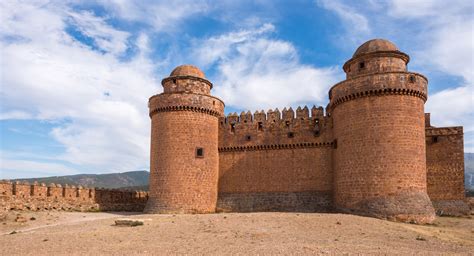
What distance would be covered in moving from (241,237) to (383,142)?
10.2m

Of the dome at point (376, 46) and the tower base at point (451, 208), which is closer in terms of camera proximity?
the dome at point (376, 46)

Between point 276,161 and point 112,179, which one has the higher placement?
point 276,161

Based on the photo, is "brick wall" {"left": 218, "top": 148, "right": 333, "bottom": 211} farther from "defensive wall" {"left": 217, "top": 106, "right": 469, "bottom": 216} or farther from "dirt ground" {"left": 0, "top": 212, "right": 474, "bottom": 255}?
"dirt ground" {"left": 0, "top": 212, "right": 474, "bottom": 255}

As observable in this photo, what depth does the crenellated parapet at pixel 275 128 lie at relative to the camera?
25.0 meters

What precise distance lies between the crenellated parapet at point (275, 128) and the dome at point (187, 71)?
3.34 metres

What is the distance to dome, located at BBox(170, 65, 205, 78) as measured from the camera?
26703 mm

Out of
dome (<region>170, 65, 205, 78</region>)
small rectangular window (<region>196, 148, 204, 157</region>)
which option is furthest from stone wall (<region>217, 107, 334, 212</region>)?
dome (<region>170, 65, 205, 78</region>)

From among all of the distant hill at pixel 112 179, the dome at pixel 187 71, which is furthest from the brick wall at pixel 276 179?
the distant hill at pixel 112 179

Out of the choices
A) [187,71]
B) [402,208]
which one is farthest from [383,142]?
[187,71]

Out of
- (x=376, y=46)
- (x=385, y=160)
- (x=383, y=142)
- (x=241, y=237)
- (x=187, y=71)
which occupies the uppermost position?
(x=376, y=46)

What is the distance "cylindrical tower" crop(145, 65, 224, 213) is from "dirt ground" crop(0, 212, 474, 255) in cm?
509

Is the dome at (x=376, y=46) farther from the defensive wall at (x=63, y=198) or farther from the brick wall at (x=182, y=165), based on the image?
the defensive wall at (x=63, y=198)

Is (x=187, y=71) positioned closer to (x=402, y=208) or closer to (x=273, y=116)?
(x=273, y=116)

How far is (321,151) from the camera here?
2469 cm
